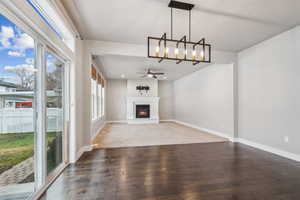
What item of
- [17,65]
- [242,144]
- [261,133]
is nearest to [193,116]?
[242,144]

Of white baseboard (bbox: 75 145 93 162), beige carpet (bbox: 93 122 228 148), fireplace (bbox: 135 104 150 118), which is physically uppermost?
fireplace (bbox: 135 104 150 118)

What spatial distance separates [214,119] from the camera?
5.57 meters

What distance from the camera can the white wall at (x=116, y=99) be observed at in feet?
29.3

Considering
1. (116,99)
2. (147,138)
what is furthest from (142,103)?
(147,138)

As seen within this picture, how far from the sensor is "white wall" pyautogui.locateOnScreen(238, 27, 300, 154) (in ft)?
10.2

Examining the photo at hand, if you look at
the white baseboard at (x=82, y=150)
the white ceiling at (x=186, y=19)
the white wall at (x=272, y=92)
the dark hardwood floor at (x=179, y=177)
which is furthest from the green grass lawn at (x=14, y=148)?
the white wall at (x=272, y=92)

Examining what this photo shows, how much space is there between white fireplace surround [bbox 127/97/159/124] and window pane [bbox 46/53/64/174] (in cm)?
593

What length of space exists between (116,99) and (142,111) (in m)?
1.86

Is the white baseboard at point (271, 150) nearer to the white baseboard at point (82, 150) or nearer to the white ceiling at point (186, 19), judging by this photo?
the white ceiling at point (186, 19)

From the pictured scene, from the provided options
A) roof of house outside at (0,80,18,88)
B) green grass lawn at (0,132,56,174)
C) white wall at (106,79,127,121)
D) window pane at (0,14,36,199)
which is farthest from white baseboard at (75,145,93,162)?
white wall at (106,79,127,121)

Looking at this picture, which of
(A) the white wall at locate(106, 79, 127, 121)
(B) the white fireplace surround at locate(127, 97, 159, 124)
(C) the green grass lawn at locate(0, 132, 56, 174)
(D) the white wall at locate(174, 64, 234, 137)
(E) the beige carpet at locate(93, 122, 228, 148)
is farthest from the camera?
(A) the white wall at locate(106, 79, 127, 121)

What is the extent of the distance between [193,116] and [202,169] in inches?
185

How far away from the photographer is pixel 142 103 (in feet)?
29.4

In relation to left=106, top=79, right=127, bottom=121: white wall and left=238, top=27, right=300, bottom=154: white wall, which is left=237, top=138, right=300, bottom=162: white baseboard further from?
left=106, top=79, right=127, bottom=121: white wall
